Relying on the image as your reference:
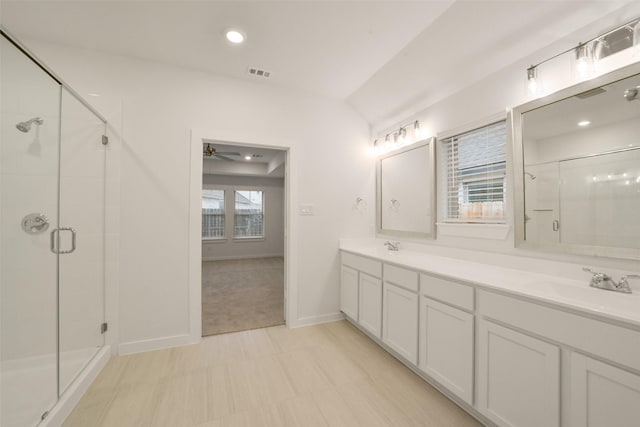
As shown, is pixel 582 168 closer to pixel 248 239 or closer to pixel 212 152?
pixel 212 152

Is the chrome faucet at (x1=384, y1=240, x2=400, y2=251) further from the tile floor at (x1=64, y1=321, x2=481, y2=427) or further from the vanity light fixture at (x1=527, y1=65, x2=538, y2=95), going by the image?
the vanity light fixture at (x1=527, y1=65, x2=538, y2=95)

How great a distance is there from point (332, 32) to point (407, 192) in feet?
5.58

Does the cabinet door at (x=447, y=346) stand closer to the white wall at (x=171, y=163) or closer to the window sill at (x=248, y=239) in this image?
the white wall at (x=171, y=163)

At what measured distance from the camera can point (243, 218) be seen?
7914 mm

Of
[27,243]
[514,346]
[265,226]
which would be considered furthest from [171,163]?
[265,226]

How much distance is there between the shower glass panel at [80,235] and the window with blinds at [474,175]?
3.06 m

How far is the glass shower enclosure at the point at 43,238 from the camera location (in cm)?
144

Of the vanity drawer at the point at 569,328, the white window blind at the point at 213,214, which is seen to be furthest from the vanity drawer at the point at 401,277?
the white window blind at the point at 213,214

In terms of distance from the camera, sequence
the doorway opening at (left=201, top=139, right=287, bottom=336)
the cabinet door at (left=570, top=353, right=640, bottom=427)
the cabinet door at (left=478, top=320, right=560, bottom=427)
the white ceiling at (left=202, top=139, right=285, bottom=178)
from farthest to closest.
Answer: the white ceiling at (left=202, top=139, right=285, bottom=178), the doorway opening at (left=201, top=139, right=287, bottom=336), the cabinet door at (left=478, top=320, right=560, bottom=427), the cabinet door at (left=570, top=353, right=640, bottom=427)

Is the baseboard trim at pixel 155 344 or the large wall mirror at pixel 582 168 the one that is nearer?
the large wall mirror at pixel 582 168

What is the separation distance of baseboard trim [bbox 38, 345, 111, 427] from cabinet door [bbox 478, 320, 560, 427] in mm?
2515

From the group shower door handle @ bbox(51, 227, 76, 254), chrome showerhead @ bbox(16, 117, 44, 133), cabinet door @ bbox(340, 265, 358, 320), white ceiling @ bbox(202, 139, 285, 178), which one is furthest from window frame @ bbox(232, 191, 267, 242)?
chrome showerhead @ bbox(16, 117, 44, 133)

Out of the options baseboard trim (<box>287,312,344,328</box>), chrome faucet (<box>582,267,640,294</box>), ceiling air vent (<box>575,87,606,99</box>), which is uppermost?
ceiling air vent (<box>575,87,606,99</box>)

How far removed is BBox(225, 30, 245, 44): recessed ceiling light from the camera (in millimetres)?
2094
